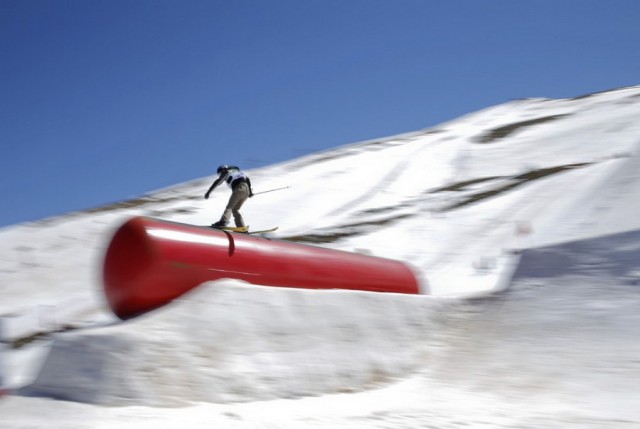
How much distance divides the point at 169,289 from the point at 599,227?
8660 mm

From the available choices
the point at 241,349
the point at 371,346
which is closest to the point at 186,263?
the point at 241,349

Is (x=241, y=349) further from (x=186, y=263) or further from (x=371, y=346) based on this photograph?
(x=371, y=346)

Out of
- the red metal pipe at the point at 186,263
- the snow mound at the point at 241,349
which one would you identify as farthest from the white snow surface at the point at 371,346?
the red metal pipe at the point at 186,263

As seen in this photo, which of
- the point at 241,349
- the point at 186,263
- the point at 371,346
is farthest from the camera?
the point at 371,346

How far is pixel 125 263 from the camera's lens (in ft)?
29.8

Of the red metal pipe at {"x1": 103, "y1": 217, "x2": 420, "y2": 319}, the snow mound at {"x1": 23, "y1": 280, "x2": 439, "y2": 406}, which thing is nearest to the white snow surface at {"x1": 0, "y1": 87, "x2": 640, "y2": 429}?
the snow mound at {"x1": 23, "y1": 280, "x2": 439, "y2": 406}

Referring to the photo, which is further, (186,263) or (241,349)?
(186,263)

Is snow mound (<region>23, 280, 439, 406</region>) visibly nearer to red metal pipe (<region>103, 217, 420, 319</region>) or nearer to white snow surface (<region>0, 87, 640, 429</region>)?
white snow surface (<region>0, 87, 640, 429</region>)

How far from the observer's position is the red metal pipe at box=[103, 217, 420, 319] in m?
8.90

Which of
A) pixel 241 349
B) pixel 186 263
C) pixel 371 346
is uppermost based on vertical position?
pixel 186 263

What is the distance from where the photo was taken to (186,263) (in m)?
9.16

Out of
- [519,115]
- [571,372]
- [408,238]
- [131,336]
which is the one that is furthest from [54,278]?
[519,115]

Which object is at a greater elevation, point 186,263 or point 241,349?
point 186,263

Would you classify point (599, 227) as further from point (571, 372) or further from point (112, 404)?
point (112, 404)
